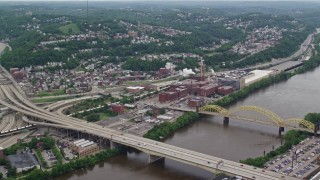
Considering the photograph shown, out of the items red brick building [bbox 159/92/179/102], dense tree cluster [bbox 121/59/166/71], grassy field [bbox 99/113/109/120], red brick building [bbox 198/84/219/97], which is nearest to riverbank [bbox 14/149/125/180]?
grassy field [bbox 99/113/109/120]

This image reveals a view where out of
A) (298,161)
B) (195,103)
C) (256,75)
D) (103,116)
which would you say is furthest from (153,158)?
(256,75)

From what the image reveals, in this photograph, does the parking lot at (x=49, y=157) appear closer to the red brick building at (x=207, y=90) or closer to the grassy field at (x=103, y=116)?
the grassy field at (x=103, y=116)

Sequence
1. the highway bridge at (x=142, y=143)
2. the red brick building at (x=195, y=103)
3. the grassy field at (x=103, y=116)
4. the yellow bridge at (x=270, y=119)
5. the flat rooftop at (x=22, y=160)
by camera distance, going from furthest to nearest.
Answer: the red brick building at (x=195, y=103) < the grassy field at (x=103, y=116) < the yellow bridge at (x=270, y=119) < the flat rooftop at (x=22, y=160) < the highway bridge at (x=142, y=143)

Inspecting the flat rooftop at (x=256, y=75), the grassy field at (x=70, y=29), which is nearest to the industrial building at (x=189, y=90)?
the flat rooftop at (x=256, y=75)

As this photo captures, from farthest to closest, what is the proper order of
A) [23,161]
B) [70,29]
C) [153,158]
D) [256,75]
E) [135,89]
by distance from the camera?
[70,29] → [256,75] → [135,89] → [153,158] → [23,161]

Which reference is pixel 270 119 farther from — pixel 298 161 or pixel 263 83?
pixel 263 83

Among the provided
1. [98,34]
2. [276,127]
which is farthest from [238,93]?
[98,34]
